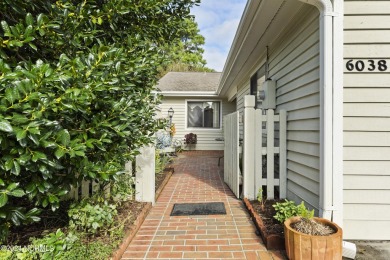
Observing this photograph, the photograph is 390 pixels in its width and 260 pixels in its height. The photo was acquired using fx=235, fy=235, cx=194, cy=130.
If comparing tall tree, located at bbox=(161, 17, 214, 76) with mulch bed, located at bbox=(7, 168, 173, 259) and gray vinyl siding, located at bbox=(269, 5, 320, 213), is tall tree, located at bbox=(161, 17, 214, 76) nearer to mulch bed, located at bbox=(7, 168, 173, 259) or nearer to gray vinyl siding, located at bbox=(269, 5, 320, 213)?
gray vinyl siding, located at bbox=(269, 5, 320, 213)

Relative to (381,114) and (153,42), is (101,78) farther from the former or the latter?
(381,114)

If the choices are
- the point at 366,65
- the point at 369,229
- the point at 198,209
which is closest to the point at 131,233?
the point at 198,209

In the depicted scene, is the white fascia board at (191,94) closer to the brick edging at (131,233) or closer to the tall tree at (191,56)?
the brick edging at (131,233)

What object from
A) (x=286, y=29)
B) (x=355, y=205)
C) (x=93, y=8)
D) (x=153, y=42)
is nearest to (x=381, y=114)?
(x=355, y=205)

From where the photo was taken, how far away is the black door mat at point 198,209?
3.27m

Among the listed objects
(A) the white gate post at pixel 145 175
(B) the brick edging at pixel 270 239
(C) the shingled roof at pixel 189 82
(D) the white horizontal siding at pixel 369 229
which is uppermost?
(C) the shingled roof at pixel 189 82

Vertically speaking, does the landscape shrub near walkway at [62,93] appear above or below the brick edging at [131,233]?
above

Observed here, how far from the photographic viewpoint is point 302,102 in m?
2.88

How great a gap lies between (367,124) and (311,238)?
1.31 meters

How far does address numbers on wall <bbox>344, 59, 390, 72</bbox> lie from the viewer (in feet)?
7.79

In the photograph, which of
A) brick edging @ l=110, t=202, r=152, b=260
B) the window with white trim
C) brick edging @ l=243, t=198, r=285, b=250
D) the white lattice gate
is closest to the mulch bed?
brick edging @ l=110, t=202, r=152, b=260

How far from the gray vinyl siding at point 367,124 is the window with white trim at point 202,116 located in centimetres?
811

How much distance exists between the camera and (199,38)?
27.1 meters

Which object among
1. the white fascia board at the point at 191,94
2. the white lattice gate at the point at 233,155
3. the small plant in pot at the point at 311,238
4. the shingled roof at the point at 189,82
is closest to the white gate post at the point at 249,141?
the white lattice gate at the point at 233,155
